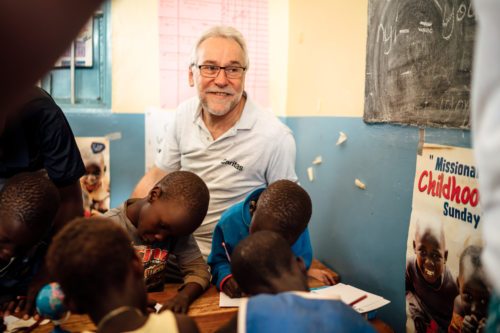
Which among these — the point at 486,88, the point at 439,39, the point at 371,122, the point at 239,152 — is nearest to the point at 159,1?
the point at 239,152

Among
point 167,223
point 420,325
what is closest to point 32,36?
point 167,223

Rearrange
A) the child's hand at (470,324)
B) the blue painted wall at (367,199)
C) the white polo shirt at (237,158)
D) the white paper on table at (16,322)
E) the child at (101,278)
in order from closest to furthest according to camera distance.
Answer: the child at (101,278), the white paper on table at (16,322), the child's hand at (470,324), the blue painted wall at (367,199), the white polo shirt at (237,158)

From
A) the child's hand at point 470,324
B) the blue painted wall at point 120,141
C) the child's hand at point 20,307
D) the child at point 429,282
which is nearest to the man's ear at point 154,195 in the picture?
the child's hand at point 20,307

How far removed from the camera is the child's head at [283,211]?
1.22 metres

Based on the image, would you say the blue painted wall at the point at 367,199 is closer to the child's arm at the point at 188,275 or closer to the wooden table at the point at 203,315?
the wooden table at the point at 203,315

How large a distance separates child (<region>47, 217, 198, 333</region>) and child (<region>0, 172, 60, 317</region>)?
1.50 ft

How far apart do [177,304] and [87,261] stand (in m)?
0.55

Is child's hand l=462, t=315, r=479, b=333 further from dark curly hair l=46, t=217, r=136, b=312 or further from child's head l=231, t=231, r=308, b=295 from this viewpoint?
dark curly hair l=46, t=217, r=136, b=312

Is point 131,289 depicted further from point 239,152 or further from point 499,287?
point 239,152

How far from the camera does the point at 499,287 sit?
1.21 ft

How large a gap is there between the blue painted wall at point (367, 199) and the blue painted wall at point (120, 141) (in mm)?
1019

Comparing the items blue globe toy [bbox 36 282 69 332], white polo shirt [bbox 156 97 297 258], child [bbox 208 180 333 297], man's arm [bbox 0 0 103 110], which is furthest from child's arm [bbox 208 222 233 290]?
man's arm [bbox 0 0 103 110]

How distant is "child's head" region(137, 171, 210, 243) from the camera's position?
4.28ft

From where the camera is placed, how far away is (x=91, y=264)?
0.70 meters
